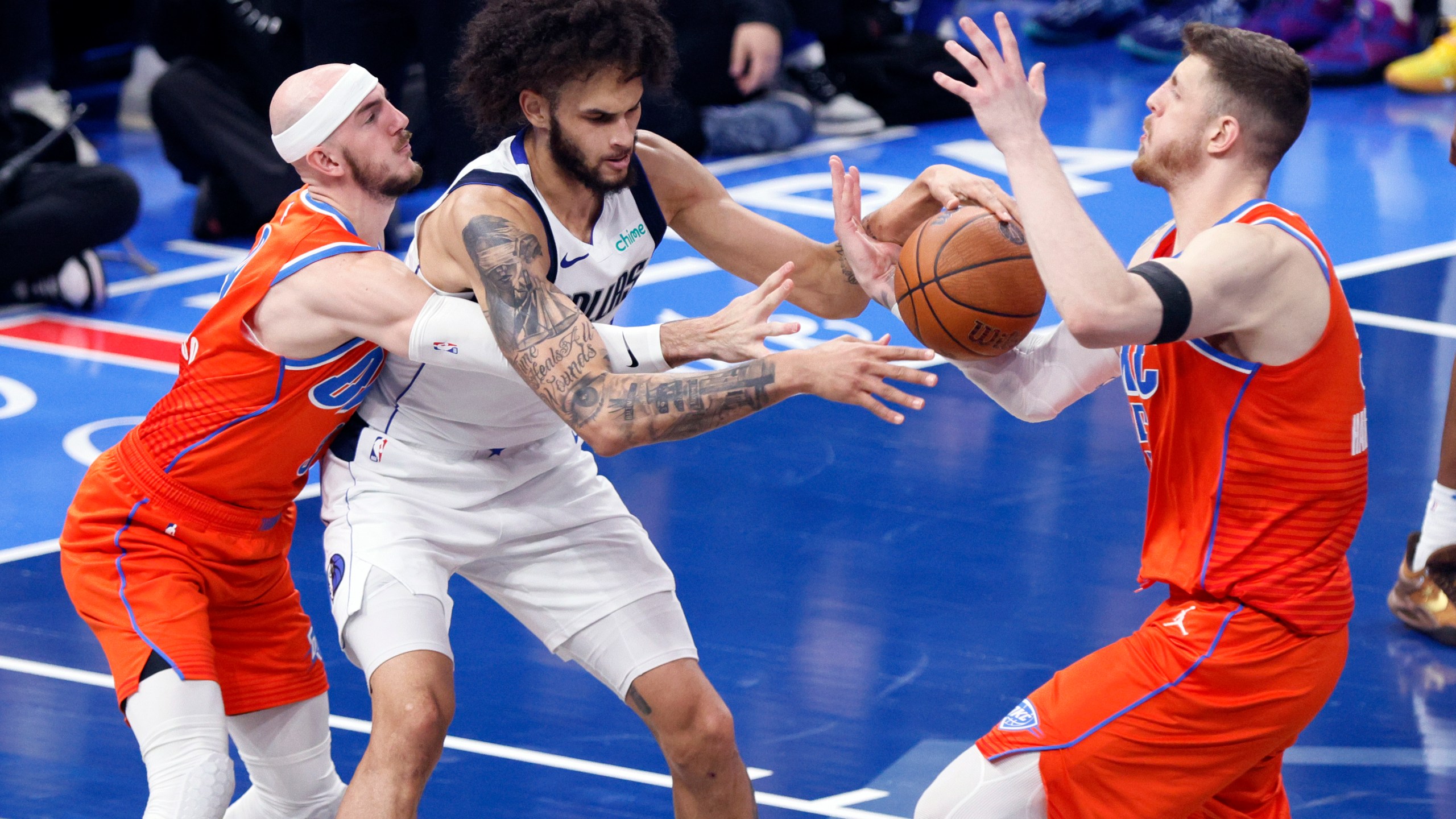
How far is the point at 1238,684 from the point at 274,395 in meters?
2.27

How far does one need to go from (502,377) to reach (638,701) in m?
0.86

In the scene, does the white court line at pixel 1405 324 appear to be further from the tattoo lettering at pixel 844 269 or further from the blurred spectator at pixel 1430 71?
the blurred spectator at pixel 1430 71

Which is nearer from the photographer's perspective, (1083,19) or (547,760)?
(547,760)

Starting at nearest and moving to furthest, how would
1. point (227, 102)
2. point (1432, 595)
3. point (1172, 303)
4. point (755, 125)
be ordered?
1. point (1172, 303)
2. point (1432, 595)
3. point (227, 102)
4. point (755, 125)

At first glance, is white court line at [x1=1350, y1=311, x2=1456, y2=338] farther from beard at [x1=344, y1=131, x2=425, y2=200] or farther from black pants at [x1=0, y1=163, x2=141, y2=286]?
black pants at [x1=0, y1=163, x2=141, y2=286]

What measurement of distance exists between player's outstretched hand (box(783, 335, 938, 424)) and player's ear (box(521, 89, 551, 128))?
1040mm

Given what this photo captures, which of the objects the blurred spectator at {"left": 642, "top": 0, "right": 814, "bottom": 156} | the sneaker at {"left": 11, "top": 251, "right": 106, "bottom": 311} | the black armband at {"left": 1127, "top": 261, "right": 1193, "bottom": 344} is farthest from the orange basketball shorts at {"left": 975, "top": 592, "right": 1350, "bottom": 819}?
the blurred spectator at {"left": 642, "top": 0, "right": 814, "bottom": 156}

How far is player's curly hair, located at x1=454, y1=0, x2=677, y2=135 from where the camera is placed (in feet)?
13.5

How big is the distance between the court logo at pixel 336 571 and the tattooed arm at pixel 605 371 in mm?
716

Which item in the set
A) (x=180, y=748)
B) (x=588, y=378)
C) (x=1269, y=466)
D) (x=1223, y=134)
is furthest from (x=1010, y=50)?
(x=180, y=748)

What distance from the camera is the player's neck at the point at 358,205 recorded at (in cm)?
424

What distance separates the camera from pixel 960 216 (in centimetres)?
409

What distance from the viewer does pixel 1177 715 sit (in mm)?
3559

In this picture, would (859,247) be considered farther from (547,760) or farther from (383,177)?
(547,760)
